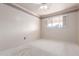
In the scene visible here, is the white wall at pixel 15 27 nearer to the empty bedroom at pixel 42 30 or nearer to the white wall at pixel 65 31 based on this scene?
the empty bedroom at pixel 42 30

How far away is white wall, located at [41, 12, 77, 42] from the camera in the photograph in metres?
1.43

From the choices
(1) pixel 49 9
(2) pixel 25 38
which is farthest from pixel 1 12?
(1) pixel 49 9

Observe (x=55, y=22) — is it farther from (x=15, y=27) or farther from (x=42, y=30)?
(x=15, y=27)

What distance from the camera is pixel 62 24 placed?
4.62ft

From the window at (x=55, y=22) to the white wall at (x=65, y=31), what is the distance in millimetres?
87

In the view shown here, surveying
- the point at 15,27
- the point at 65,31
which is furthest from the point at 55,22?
the point at 15,27

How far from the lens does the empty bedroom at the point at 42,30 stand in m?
1.41

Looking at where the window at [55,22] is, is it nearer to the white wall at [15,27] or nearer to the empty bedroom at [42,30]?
the empty bedroom at [42,30]

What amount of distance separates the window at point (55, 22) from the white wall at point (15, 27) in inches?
10.2

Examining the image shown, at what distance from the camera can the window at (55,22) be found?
4.61 feet

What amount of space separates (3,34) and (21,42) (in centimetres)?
43

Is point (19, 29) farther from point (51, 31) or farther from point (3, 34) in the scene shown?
point (51, 31)

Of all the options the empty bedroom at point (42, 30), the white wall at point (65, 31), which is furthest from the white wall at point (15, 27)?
the white wall at point (65, 31)

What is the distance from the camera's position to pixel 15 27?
1590 millimetres
